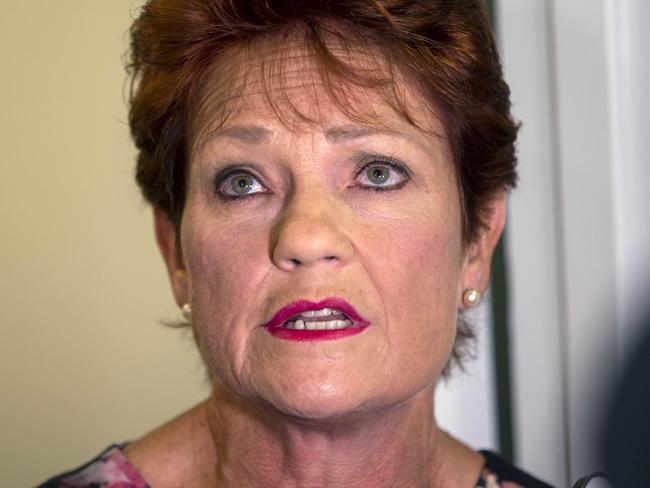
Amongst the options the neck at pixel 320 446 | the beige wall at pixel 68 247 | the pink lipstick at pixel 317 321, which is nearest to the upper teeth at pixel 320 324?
the pink lipstick at pixel 317 321

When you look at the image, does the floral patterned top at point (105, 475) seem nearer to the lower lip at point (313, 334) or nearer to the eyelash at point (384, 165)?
the lower lip at point (313, 334)

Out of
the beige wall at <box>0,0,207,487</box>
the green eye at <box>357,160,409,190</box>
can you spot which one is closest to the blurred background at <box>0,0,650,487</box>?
the beige wall at <box>0,0,207,487</box>

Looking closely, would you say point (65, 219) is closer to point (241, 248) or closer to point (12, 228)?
point (12, 228)

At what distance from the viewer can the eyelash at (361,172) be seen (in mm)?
1288

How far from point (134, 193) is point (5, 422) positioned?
22.7 inches

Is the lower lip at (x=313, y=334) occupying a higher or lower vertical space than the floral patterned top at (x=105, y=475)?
higher

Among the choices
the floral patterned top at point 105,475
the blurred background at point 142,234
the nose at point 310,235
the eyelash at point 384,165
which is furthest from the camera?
the blurred background at point 142,234

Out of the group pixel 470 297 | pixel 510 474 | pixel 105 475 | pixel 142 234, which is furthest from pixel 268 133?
pixel 142 234

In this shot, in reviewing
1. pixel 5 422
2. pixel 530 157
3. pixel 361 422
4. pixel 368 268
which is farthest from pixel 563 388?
pixel 5 422

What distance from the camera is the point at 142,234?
216 cm

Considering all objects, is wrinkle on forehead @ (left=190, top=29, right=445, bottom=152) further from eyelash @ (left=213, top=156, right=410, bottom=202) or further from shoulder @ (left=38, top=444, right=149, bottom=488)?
shoulder @ (left=38, top=444, right=149, bottom=488)

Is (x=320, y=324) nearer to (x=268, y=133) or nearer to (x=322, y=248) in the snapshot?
(x=322, y=248)

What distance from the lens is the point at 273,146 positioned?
1276mm

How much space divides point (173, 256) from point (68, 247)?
2.08 ft
